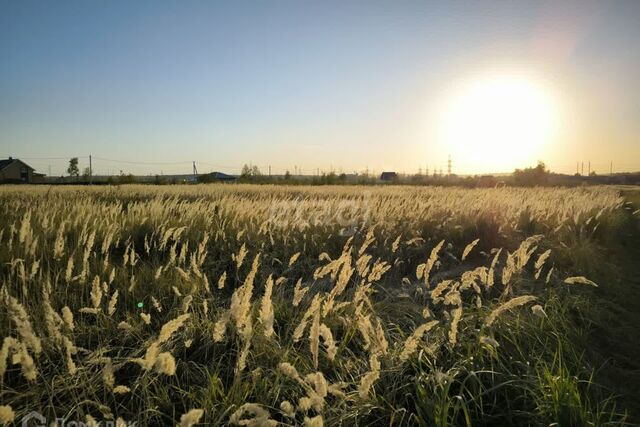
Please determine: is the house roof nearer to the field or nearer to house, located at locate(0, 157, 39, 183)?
house, located at locate(0, 157, 39, 183)

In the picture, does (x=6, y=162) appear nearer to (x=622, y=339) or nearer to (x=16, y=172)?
(x=16, y=172)

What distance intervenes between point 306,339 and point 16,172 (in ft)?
205

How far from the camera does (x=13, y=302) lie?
1398mm

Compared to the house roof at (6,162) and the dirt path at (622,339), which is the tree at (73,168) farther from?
the dirt path at (622,339)

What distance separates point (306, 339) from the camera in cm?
239

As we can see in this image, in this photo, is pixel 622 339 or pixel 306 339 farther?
pixel 622 339

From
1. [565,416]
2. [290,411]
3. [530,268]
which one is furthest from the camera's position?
[530,268]

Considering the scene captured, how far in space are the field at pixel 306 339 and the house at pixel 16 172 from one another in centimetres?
5593

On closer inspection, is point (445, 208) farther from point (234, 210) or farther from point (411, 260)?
point (234, 210)

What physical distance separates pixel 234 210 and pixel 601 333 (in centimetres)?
501

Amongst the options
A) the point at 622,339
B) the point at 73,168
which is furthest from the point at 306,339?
the point at 73,168

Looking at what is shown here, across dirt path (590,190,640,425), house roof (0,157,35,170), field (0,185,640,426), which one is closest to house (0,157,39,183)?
house roof (0,157,35,170)

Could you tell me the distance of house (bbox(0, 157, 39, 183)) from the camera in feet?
160

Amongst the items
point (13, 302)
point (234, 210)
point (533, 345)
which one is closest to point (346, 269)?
point (533, 345)
